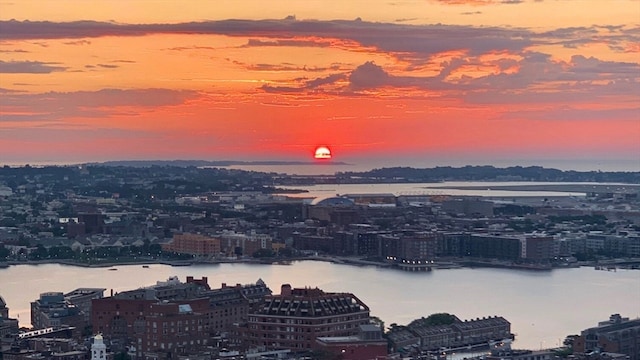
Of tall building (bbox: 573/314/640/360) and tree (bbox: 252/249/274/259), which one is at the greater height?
tree (bbox: 252/249/274/259)

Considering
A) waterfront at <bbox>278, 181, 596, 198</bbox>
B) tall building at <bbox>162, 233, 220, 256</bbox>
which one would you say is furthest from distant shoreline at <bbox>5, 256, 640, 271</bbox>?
waterfront at <bbox>278, 181, 596, 198</bbox>

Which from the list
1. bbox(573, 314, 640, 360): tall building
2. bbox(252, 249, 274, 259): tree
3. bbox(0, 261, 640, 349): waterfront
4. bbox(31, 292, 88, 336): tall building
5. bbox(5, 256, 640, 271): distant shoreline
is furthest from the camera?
bbox(252, 249, 274, 259): tree

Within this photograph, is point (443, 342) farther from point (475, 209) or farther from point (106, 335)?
point (475, 209)

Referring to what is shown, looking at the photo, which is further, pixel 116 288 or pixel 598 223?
pixel 598 223

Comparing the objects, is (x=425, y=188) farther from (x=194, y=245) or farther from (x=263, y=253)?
(x=263, y=253)

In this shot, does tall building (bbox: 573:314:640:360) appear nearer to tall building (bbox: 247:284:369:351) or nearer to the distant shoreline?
tall building (bbox: 247:284:369:351)

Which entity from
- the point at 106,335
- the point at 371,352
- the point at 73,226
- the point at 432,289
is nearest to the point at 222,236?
the point at 73,226
